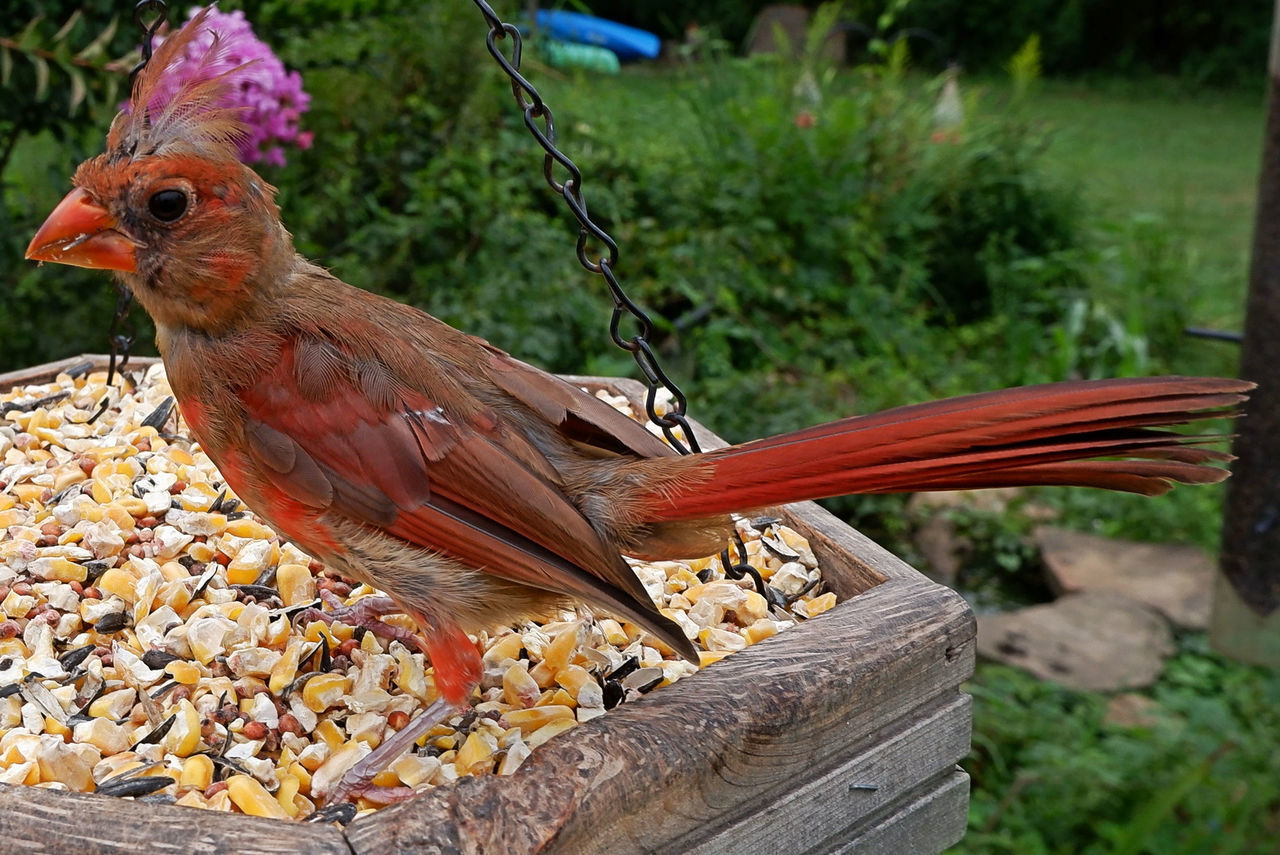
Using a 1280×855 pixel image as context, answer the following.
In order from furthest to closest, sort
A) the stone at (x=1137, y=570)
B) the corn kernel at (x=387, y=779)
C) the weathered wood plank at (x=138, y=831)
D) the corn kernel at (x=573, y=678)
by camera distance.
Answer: the stone at (x=1137, y=570) < the corn kernel at (x=573, y=678) < the corn kernel at (x=387, y=779) < the weathered wood plank at (x=138, y=831)

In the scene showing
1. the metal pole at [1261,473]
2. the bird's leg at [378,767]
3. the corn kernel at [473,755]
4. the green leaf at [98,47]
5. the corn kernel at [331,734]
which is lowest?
the metal pole at [1261,473]

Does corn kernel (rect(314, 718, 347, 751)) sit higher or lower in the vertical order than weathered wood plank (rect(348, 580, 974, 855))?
lower

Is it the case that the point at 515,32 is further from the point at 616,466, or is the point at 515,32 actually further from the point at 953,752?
the point at 953,752

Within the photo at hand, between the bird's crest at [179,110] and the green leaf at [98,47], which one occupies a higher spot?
the green leaf at [98,47]

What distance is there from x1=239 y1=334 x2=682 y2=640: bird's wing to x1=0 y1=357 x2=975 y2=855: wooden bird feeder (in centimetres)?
23

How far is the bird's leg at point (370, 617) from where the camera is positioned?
218 cm

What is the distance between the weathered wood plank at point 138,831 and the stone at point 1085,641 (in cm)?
340

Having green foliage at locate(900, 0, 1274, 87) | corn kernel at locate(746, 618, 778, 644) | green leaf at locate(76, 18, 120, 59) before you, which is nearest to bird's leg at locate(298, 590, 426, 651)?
corn kernel at locate(746, 618, 778, 644)

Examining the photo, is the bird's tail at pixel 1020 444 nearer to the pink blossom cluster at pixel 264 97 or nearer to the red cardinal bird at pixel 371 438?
the red cardinal bird at pixel 371 438

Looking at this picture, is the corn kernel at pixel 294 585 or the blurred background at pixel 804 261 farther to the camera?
the blurred background at pixel 804 261

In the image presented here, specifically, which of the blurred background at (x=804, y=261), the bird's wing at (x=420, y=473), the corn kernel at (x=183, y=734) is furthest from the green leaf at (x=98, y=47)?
the corn kernel at (x=183, y=734)

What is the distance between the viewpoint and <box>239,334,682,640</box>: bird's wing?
1789mm

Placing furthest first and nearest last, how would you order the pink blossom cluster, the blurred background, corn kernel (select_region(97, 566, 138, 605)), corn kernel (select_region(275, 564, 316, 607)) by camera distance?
the blurred background < the pink blossom cluster < corn kernel (select_region(275, 564, 316, 607)) < corn kernel (select_region(97, 566, 138, 605))

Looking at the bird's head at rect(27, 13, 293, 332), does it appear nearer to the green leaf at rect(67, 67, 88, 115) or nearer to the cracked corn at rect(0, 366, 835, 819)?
the cracked corn at rect(0, 366, 835, 819)
